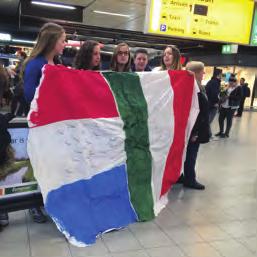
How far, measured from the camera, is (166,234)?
2.87 metres

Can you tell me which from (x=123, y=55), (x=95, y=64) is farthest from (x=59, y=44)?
(x=123, y=55)

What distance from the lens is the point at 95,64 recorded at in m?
3.22

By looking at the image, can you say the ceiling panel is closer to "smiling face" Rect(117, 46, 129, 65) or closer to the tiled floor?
"smiling face" Rect(117, 46, 129, 65)

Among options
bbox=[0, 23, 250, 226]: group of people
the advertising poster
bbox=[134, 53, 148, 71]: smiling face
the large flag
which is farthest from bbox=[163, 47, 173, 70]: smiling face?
the advertising poster

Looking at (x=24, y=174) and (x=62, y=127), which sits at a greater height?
(x=62, y=127)

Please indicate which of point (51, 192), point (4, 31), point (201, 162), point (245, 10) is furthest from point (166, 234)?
point (4, 31)

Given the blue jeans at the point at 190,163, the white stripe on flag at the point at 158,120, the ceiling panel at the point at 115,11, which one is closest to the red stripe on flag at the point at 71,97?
the white stripe on flag at the point at 158,120

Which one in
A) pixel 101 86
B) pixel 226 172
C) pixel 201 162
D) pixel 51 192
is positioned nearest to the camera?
pixel 51 192

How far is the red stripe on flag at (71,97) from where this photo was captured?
256 cm

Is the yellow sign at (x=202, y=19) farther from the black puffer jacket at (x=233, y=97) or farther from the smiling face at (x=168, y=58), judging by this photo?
the black puffer jacket at (x=233, y=97)

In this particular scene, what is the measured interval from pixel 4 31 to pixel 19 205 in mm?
12206

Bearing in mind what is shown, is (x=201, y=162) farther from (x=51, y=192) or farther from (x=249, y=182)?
(x=51, y=192)

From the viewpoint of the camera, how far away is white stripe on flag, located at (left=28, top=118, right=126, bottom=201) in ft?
8.49

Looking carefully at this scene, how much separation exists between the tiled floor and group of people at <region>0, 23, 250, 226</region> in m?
0.20
